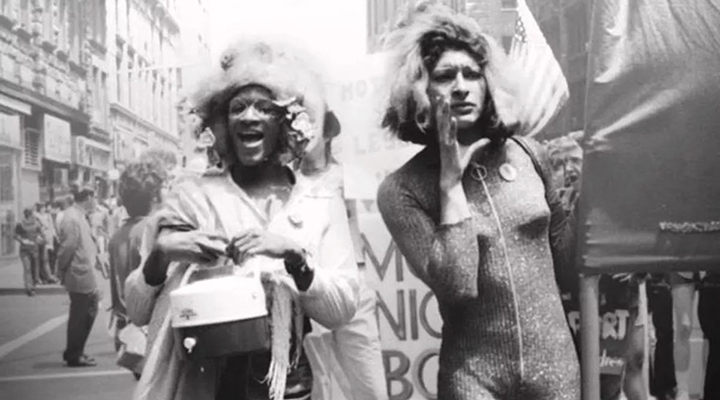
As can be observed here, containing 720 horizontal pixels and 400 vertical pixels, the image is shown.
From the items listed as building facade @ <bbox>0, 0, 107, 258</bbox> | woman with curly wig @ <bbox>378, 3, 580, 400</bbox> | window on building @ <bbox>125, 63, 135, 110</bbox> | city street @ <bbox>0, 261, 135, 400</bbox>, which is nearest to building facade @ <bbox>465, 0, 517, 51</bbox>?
woman with curly wig @ <bbox>378, 3, 580, 400</bbox>

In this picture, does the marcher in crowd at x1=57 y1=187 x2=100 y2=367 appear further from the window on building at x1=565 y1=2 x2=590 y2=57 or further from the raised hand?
the window on building at x1=565 y1=2 x2=590 y2=57

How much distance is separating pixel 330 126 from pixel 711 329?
64.5 inches

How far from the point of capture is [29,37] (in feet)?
9.56

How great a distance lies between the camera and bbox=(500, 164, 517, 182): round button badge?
2635mm

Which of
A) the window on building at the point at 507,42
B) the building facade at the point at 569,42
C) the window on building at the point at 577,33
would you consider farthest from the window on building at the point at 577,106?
the window on building at the point at 507,42

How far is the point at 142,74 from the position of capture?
2.98m

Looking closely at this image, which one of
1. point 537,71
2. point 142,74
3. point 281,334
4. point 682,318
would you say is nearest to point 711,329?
point 682,318

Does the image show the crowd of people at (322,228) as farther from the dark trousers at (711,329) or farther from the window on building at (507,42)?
the dark trousers at (711,329)

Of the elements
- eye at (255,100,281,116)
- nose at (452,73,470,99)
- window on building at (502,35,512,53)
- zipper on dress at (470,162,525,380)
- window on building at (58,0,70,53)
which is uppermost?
window on building at (58,0,70,53)

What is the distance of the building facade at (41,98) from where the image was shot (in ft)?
9.47

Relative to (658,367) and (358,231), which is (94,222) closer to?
(358,231)

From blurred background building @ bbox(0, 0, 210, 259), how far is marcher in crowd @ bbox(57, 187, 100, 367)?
67 mm

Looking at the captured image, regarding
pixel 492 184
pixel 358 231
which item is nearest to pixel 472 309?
pixel 492 184

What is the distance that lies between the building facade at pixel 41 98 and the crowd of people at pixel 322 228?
3.4 inches
